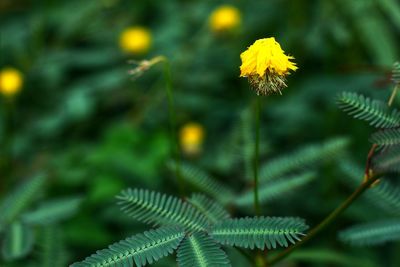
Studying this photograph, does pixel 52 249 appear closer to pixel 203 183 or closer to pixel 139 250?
pixel 203 183

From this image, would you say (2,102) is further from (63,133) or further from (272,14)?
(272,14)

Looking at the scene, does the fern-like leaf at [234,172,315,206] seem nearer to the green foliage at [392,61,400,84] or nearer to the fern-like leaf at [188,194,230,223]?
the fern-like leaf at [188,194,230,223]

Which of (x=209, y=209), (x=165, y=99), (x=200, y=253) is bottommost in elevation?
(x=200, y=253)

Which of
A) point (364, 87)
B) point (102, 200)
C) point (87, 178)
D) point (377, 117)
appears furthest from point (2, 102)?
point (377, 117)

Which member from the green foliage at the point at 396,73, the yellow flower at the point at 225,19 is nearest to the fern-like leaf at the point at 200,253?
the green foliage at the point at 396,73

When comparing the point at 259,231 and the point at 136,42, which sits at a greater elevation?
the point at 136,42

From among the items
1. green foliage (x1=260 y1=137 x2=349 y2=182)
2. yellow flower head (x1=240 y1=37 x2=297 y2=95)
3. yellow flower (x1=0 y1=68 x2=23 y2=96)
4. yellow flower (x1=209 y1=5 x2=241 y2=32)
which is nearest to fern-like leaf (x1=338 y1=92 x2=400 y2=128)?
yellow flower head (x1=240 y1=37 x2=297 y2=95)

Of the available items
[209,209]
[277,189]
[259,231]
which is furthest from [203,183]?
[259,231]
